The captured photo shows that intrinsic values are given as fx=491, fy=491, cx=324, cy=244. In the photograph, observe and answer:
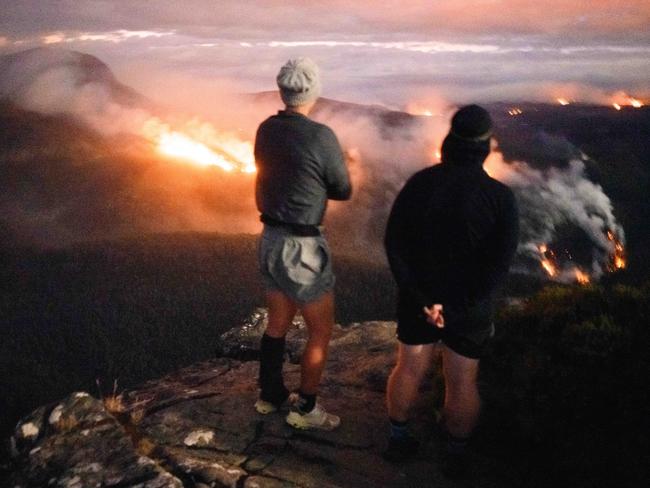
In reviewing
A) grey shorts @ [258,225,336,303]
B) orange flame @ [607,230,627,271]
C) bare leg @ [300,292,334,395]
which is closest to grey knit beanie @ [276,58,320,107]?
grey shorts @ [258,225,336,303]

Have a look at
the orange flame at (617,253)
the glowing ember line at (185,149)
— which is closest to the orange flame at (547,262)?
the orange flame at (617,253)

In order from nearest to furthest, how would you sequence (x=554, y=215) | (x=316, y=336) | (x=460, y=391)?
1. (x=460, y=391)
2. (x=316, y=336)
3. (x=554, y=215)

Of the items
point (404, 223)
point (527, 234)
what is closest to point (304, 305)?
point (404, 223)

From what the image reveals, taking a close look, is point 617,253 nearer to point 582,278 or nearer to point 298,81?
point 582,278

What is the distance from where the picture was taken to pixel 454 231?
11.6ft

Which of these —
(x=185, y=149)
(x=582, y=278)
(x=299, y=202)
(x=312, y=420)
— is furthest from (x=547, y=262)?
(x=299, y=202)

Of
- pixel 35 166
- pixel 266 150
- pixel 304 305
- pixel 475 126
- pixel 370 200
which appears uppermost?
pixel 475 126

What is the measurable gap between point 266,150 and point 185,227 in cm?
10174

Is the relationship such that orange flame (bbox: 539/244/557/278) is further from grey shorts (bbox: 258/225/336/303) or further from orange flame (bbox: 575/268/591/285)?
grey shorts (bbox: 258/225/336/303)

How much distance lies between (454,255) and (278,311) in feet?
6.03

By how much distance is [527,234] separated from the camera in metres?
166

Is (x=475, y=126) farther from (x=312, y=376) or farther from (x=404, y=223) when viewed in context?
(x=312, y=376)

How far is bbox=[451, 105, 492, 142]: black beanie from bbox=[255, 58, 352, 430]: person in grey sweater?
1.02m

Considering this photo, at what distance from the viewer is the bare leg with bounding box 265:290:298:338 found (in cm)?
461
